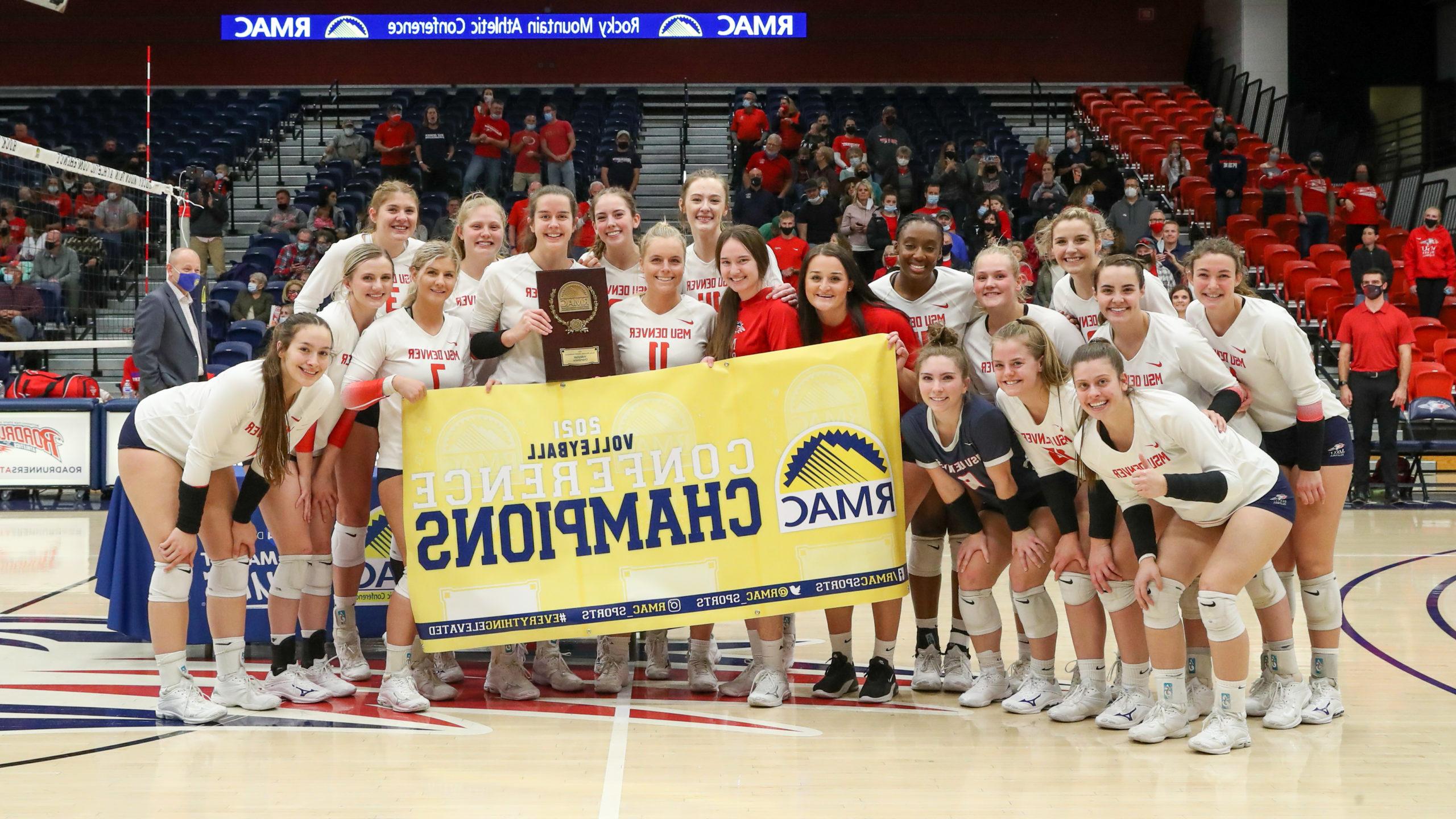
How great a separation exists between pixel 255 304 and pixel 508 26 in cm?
798

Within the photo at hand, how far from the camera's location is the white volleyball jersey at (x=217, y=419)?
4770 millimetres

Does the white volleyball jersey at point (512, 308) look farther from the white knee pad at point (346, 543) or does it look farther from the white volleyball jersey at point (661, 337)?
the white knee pad at point (346, 543)

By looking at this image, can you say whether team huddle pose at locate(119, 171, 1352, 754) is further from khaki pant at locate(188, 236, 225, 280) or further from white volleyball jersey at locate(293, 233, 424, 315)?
khaki pant at locate(188, 236, 225, 280)

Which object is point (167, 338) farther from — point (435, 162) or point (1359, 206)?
point (1359, 206)

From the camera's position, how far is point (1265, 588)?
15.9 feet

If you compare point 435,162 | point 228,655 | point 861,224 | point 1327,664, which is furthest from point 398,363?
point 435,162

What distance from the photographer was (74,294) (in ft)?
41.4

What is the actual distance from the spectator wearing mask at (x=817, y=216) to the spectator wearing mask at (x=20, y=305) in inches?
311

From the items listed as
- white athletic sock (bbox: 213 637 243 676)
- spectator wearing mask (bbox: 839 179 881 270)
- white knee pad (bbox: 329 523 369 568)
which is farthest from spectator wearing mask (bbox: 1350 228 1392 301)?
white athletic sock (bbox: 213 637 243 676)

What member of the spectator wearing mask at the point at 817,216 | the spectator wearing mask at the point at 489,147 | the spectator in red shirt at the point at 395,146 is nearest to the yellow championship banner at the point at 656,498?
the spectator wearing mask at the point at 817,216

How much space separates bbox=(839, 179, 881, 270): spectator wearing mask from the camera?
14586 millimetres

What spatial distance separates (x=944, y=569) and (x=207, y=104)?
17269 millimetres

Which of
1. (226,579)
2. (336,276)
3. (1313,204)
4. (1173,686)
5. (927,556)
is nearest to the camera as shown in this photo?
(1173,686)

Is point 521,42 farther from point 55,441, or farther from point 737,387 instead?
point 737,387
